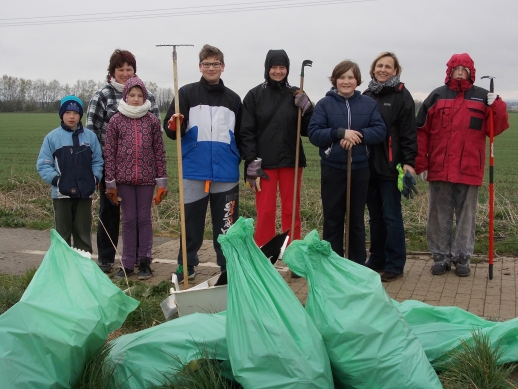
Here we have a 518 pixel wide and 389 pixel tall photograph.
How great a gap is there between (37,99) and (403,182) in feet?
186

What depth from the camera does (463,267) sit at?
5543mm

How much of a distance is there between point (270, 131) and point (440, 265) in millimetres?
1996

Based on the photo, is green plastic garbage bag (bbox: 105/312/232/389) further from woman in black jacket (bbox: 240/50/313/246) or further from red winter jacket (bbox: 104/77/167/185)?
red winter jacket (bbox: 104/77/167/185)

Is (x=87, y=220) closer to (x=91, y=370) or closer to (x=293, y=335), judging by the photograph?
(x=91, y=370)

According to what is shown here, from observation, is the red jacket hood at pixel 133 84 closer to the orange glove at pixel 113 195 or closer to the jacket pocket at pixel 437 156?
the orange glove at pixel 113 195

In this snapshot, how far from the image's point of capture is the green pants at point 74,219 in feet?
18.5

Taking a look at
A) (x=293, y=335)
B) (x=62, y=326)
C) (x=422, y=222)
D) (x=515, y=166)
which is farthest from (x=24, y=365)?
(x=515, y=166)

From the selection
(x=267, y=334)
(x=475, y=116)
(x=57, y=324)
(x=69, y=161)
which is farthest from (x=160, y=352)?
(x=475, y=116)

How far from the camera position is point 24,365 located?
2.66m

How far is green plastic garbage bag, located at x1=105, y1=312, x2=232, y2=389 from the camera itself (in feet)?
9.87

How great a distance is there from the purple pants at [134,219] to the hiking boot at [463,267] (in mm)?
2877

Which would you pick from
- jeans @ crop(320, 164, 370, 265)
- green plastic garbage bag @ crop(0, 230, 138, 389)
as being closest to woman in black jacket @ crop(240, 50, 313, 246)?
jeans @ crop(320, 164, 370, 265)

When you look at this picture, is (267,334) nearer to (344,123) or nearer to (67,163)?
(344,123)

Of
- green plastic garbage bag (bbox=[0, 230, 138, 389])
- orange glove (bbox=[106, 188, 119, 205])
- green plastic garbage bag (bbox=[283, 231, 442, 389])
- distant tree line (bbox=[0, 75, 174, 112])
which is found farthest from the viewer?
distant tree line (bbox=[0, 75, 174, 112])
